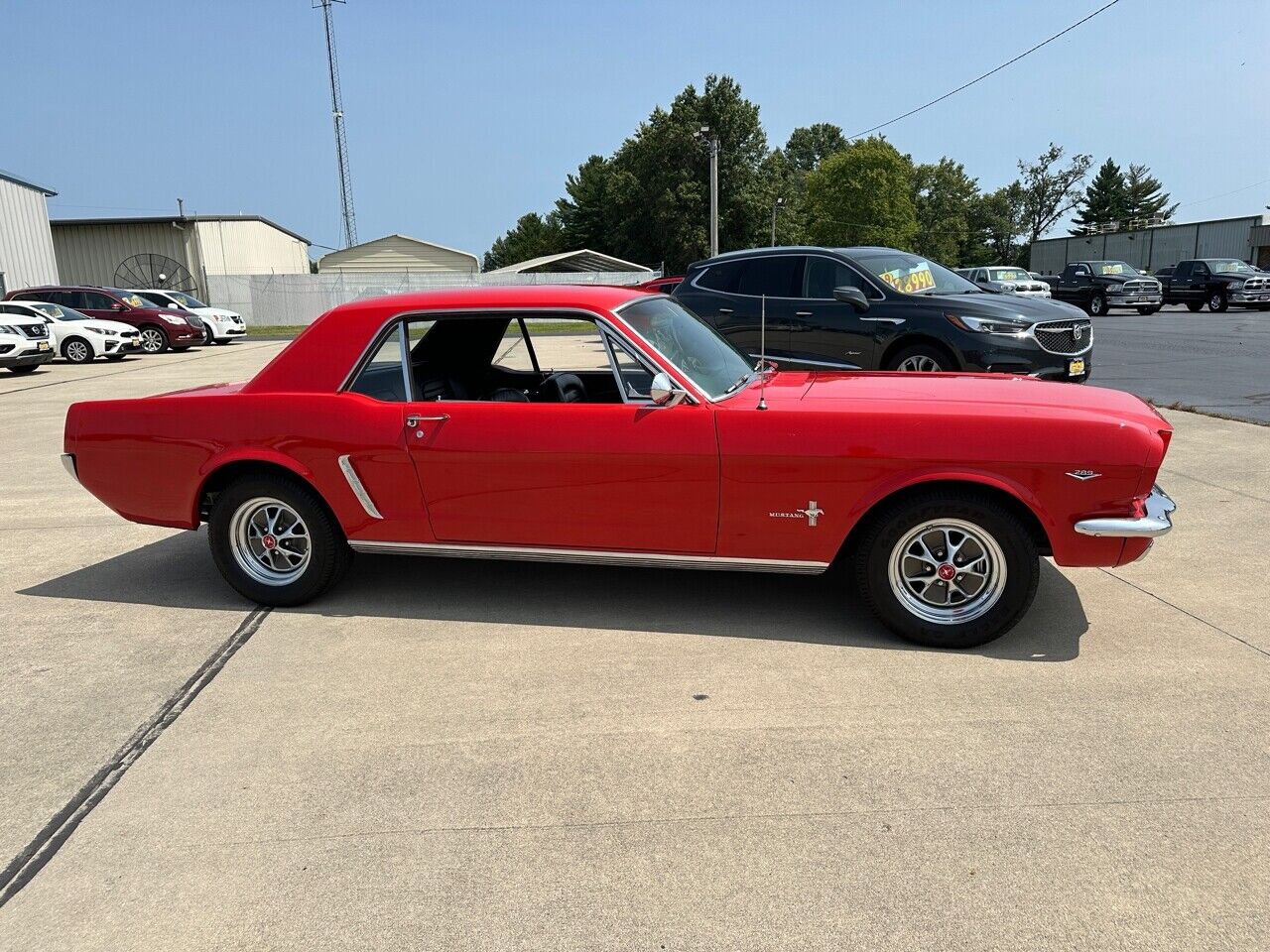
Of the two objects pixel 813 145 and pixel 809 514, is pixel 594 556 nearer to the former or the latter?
pixel 809 514

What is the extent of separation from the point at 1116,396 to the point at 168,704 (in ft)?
13.9

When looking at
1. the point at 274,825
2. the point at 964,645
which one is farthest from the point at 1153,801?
the point at 274,825

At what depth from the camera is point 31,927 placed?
2297 mm

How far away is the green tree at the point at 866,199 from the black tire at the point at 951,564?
74910mm

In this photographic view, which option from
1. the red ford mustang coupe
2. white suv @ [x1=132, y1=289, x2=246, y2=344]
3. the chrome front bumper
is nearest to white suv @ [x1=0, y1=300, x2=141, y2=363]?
white suv @ [x1=132, y1=289, x2=246, y2=344]

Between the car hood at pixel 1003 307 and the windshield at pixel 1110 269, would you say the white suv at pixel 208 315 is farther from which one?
the windshield at pixel 1110 269

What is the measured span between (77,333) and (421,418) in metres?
19.4

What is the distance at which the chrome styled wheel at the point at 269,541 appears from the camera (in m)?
4.38

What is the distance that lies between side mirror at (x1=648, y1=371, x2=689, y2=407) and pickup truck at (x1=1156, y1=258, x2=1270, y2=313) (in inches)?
1198

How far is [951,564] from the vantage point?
375cm

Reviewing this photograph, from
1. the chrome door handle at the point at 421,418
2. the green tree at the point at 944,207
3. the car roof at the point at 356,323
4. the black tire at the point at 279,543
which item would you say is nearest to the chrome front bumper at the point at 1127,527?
the car roof at the point at 356,323

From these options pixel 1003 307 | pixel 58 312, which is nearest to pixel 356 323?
pixel 1003 307

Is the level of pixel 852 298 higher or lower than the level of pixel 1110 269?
lower

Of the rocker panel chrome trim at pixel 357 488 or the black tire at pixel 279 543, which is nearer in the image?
the rocker panel chrome trim at pixel 357 488
